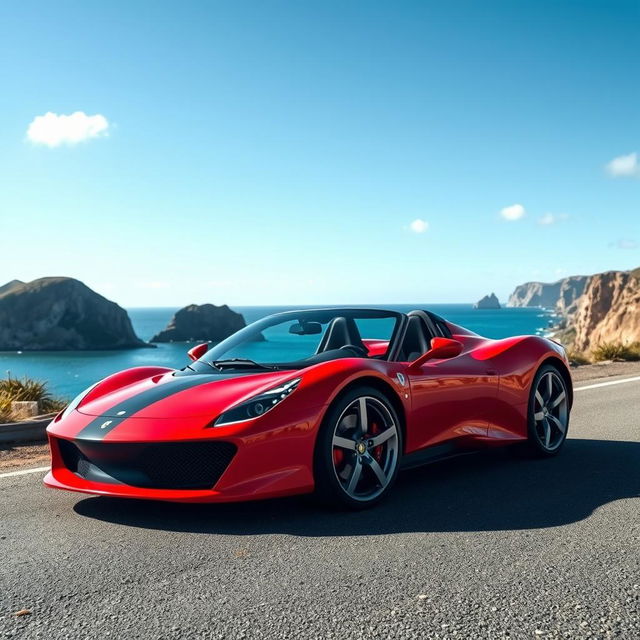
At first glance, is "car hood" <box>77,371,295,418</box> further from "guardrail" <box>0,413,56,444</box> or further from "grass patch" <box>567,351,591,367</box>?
"grass patch" <box>567,351,591,367</box>

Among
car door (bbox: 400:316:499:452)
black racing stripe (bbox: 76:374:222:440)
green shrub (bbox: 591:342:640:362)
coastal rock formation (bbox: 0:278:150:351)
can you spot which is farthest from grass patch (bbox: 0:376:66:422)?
coastal rock formation (bbox: 0:278:150:351)

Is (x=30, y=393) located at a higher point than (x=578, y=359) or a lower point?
higher

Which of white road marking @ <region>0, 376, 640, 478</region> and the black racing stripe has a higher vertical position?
the black racing stripe

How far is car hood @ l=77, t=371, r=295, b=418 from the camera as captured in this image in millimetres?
4301

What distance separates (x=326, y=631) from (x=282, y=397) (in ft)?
5.51

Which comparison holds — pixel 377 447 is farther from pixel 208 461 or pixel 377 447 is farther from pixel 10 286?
pixel 10 286

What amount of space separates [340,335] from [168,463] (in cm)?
190

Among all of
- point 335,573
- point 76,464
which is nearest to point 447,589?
point 335,573

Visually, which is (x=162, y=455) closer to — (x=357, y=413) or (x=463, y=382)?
(x=357, y=413)

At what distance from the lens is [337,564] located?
11.4ft

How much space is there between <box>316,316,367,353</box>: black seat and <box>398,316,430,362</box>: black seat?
310 millimetres

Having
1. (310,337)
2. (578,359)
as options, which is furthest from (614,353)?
(310,337)

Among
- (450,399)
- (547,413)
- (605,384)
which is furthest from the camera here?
(605,384)

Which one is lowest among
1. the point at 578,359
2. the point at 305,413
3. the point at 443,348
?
the point at 578,359
